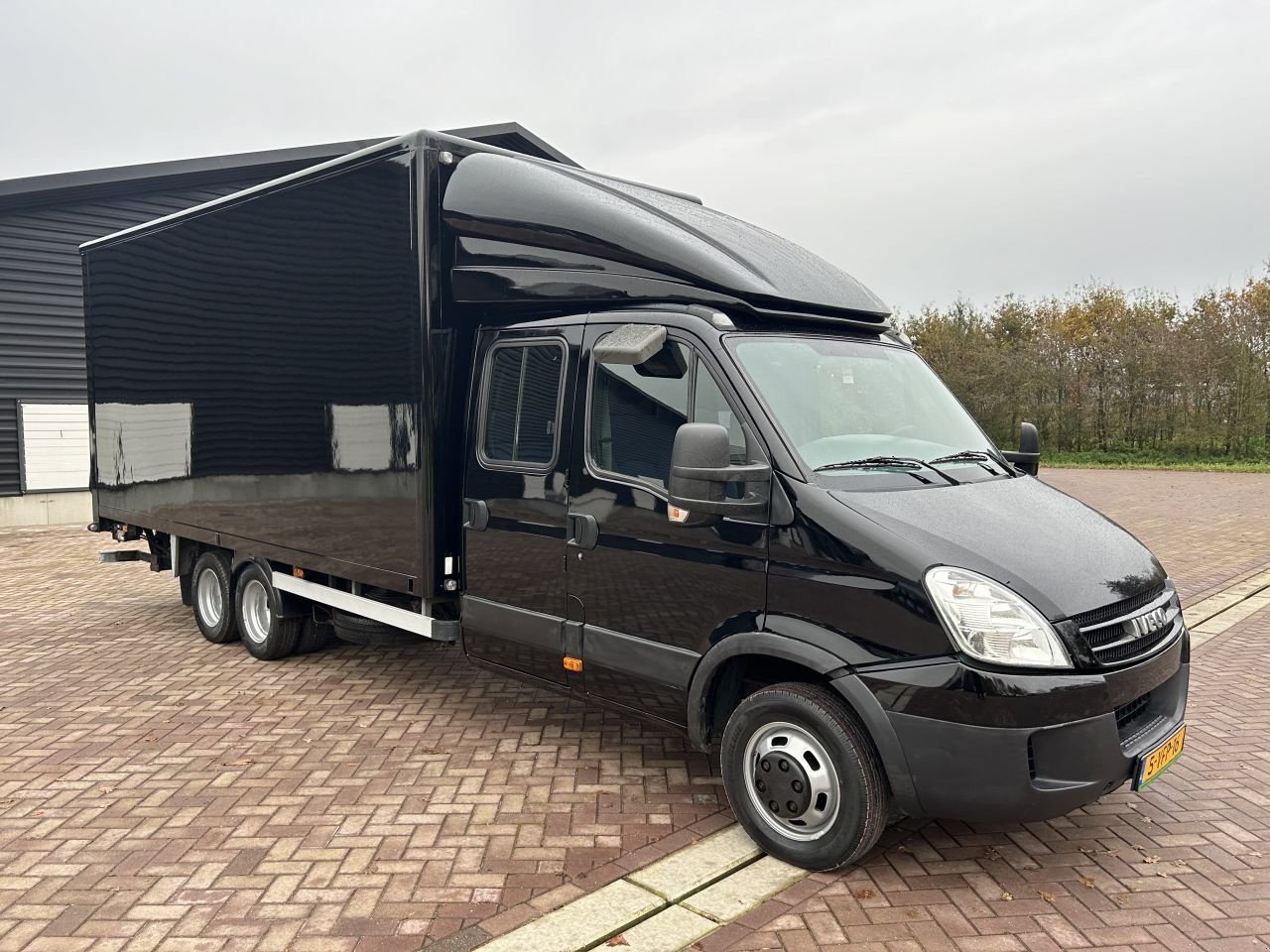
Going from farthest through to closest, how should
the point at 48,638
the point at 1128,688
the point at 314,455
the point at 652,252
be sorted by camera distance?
the point at 48,638 → the point at 314,455 → the point at 652,252 → the point at 1128,688

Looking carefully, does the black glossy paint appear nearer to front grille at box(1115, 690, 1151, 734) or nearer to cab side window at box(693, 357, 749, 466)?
cab side window at box(693, 357, 749, 466)

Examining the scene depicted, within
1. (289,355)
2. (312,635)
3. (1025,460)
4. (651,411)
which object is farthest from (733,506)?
(312,635)

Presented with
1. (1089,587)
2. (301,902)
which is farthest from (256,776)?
(1089,587)

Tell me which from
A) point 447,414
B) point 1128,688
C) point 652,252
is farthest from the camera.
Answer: point 447,414

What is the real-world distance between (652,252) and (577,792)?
2654 mm

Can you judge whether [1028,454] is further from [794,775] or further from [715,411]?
[794,775]

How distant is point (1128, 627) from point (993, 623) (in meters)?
→ 0.70

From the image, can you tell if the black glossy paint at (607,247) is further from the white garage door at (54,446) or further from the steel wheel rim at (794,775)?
the white garage door at (54,446)

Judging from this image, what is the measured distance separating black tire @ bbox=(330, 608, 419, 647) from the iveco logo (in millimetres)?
4166

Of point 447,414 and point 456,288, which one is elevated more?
point 456,288

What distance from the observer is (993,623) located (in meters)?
3.29

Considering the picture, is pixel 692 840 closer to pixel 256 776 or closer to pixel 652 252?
pixel 256 776

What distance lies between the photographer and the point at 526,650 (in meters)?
4.81

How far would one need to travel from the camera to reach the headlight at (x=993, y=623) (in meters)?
3.27
